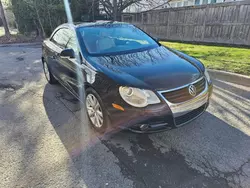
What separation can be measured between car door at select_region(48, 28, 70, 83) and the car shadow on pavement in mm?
1240

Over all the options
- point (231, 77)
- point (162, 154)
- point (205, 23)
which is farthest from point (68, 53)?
point (205, 23)

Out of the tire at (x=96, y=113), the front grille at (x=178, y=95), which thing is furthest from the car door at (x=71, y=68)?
the front grille at (x=178, y=95)

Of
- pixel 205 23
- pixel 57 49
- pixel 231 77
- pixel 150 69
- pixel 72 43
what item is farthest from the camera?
pixel 205 23

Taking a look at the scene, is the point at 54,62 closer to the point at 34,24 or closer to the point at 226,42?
the point at 226,42

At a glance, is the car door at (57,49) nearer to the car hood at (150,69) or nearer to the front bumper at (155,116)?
the car hood at (150,69)

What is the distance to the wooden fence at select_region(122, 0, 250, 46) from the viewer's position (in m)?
8.60

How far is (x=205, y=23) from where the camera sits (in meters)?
9.98

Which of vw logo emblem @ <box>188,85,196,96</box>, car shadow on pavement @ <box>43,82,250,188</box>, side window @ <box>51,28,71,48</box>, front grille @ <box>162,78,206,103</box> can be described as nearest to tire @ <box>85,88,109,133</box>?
car shadow on pavement @ <box>43,82,250,188</box>

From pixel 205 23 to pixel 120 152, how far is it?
31.6 feet

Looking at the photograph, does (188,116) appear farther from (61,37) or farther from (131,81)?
(61,37)

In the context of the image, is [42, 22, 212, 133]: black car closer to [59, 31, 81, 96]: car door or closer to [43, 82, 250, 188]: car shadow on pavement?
[59, 31, 81, 96]: car door

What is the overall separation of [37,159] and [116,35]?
252cm

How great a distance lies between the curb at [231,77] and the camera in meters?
4.42

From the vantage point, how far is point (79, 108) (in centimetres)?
371
